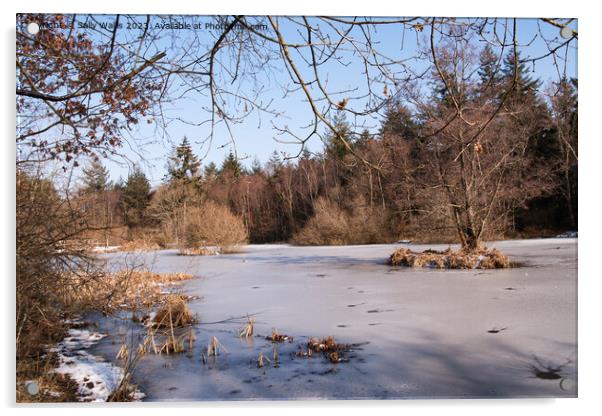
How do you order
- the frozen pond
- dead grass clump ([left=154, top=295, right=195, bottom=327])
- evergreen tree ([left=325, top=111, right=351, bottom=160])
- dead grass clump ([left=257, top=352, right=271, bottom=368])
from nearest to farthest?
1. evergreen tree ([left=325, top=111, right=351, bottom=160])
2. the frozen pond
3. dead grass clump ([left=257, top=352, right=271, bottom=368])
4. dead grass clump ([left=154, top=295, right=195, bottom=327])

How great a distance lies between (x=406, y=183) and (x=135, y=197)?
204cm

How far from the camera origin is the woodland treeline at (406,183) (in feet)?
11.6

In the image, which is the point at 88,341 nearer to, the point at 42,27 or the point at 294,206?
the point at 294,206

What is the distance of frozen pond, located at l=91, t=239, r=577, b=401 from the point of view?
3303 mm

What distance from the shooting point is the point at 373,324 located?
143 inches

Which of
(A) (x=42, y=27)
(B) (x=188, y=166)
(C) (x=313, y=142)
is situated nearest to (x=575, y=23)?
(C) (x=313, y=142)

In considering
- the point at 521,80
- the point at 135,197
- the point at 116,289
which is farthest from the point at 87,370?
the point at 521,80

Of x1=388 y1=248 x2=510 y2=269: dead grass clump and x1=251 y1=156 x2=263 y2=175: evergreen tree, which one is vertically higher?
x1=251 y1=156 x2=263 y2=175: evergreen tree

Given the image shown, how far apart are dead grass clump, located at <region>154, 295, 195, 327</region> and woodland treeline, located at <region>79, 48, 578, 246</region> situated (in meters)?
0.47

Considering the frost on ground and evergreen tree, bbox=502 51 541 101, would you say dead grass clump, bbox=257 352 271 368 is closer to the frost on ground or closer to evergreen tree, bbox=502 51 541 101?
the frost on ground

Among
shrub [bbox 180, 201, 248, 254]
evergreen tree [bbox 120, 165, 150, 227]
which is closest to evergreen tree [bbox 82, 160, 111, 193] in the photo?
evergreen tree [bbox 120, 165, 150, 227]

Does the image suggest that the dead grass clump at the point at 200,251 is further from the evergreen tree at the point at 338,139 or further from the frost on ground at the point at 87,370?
the evergreen tree at the point at 338,139

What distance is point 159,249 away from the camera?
3.73 metres
